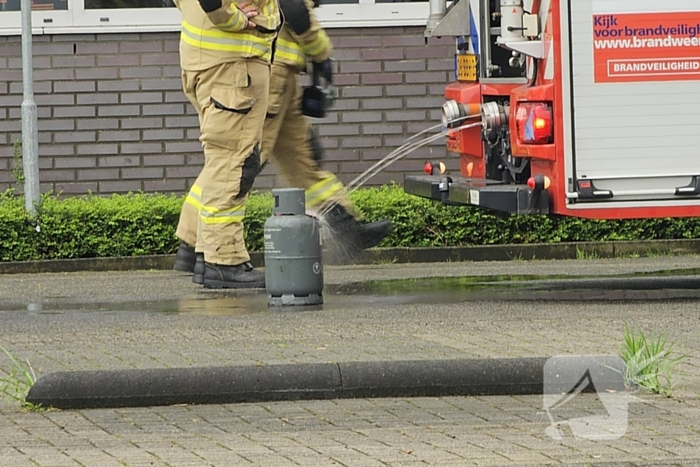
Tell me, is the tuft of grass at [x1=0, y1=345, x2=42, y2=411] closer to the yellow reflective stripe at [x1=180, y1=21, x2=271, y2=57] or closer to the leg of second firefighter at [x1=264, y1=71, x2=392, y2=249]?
the yellow reflective stripe at [x1=180, y1=21, x2=271, y2=57]

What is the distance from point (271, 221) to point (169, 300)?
114 cm

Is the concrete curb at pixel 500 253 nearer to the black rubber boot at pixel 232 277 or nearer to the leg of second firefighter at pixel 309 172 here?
the leg of second firefighter at pixel 309 172

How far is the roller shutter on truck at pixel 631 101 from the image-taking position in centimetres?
851

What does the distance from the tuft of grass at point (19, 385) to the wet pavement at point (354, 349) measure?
0.07 meters

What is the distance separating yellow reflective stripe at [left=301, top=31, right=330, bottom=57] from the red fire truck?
5.06ft

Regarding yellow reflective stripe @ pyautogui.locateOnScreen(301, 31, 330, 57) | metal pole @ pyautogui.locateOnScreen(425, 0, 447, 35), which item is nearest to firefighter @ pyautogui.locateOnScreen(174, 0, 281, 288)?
yellow reflective stripe @ pyautogui.locateOnScreen(301, 31, 330, 57)

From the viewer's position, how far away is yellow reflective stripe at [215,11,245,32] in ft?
30.3

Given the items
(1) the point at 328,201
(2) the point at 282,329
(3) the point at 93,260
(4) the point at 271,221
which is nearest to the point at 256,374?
(2) the point at 282,329

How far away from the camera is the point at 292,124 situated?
10250mm

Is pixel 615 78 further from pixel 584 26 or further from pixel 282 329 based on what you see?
pixel 282 329

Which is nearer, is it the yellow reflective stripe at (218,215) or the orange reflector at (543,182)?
the orange reflector at (543,182)

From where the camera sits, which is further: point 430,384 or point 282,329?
point 282,329

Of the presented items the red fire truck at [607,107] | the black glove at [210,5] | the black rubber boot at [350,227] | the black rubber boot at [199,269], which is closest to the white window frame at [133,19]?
the black rubber boot at [350,227]

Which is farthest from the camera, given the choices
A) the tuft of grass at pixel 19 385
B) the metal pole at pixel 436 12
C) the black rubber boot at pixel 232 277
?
the metal pole at pixel 436 12
